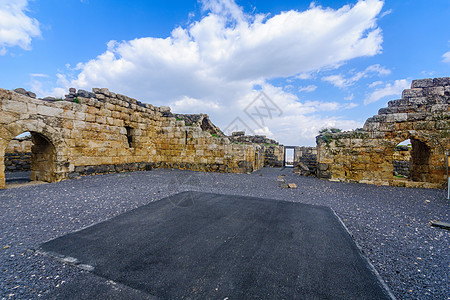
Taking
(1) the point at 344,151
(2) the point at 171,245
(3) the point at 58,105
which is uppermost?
(3) the point at 58,105

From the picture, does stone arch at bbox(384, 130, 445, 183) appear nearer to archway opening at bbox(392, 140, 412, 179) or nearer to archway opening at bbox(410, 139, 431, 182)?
archway opening at bbox(410, 139, 431, 182)

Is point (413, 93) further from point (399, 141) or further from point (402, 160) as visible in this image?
point (402, 160)

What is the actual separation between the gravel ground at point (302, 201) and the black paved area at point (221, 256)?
0.81 ft

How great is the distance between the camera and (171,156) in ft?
39.9

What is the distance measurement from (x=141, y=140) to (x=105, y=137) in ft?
7.48

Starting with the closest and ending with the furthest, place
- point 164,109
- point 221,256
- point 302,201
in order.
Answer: point 221,256 → point 302,201 → point 164,109

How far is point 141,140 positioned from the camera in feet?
36.2

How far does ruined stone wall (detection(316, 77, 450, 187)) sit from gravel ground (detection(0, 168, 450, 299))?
4.79 feet

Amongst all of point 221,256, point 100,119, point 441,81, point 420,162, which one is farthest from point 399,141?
point 100,119

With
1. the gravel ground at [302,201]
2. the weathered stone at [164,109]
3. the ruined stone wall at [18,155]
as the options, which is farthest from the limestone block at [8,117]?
the weathered stone at [164,109]

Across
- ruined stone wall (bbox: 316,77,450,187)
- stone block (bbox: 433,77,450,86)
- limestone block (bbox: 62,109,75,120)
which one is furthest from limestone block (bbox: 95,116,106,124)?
stone block (bbox: 433,77,450,86)

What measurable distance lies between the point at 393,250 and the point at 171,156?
1127cm

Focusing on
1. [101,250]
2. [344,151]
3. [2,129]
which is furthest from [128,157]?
[344,151]

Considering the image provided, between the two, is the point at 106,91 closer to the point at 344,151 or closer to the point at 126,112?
the point at 126,112
